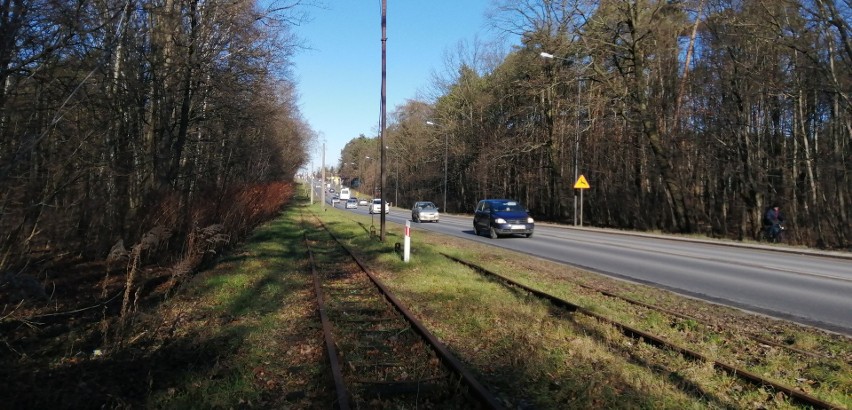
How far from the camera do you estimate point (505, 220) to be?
2403cm

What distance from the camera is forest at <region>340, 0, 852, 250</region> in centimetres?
2438

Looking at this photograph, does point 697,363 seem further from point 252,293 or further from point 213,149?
point 213,149

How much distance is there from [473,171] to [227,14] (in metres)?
44.8

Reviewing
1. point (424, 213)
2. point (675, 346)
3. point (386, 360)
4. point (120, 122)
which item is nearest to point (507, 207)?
point (424, 213)

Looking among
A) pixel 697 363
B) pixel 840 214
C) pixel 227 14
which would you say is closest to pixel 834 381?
pixel 697 363

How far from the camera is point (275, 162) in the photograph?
5406 centimetres

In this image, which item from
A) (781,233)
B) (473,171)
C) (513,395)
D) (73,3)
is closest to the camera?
(513,395)

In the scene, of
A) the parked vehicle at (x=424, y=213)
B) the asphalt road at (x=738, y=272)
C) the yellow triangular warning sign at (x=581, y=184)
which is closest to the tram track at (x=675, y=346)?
the asphalt road at (x=738, y=272)

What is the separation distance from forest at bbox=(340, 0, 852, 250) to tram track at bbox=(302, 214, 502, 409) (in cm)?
1183

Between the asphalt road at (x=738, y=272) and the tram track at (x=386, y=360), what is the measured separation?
5915 mm

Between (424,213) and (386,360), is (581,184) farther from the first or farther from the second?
(386,360)

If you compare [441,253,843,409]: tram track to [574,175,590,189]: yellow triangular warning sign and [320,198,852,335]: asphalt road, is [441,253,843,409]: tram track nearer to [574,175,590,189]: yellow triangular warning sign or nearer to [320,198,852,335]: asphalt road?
[320,198,852,335]: asphalt road

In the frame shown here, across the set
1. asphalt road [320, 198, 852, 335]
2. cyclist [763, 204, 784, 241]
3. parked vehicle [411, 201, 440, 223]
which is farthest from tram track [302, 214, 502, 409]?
parked vehicle [411, 201, 440, 223]

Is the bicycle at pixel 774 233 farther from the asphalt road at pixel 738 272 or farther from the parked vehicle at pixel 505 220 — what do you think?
the parked vehicle at pixel 505 220
